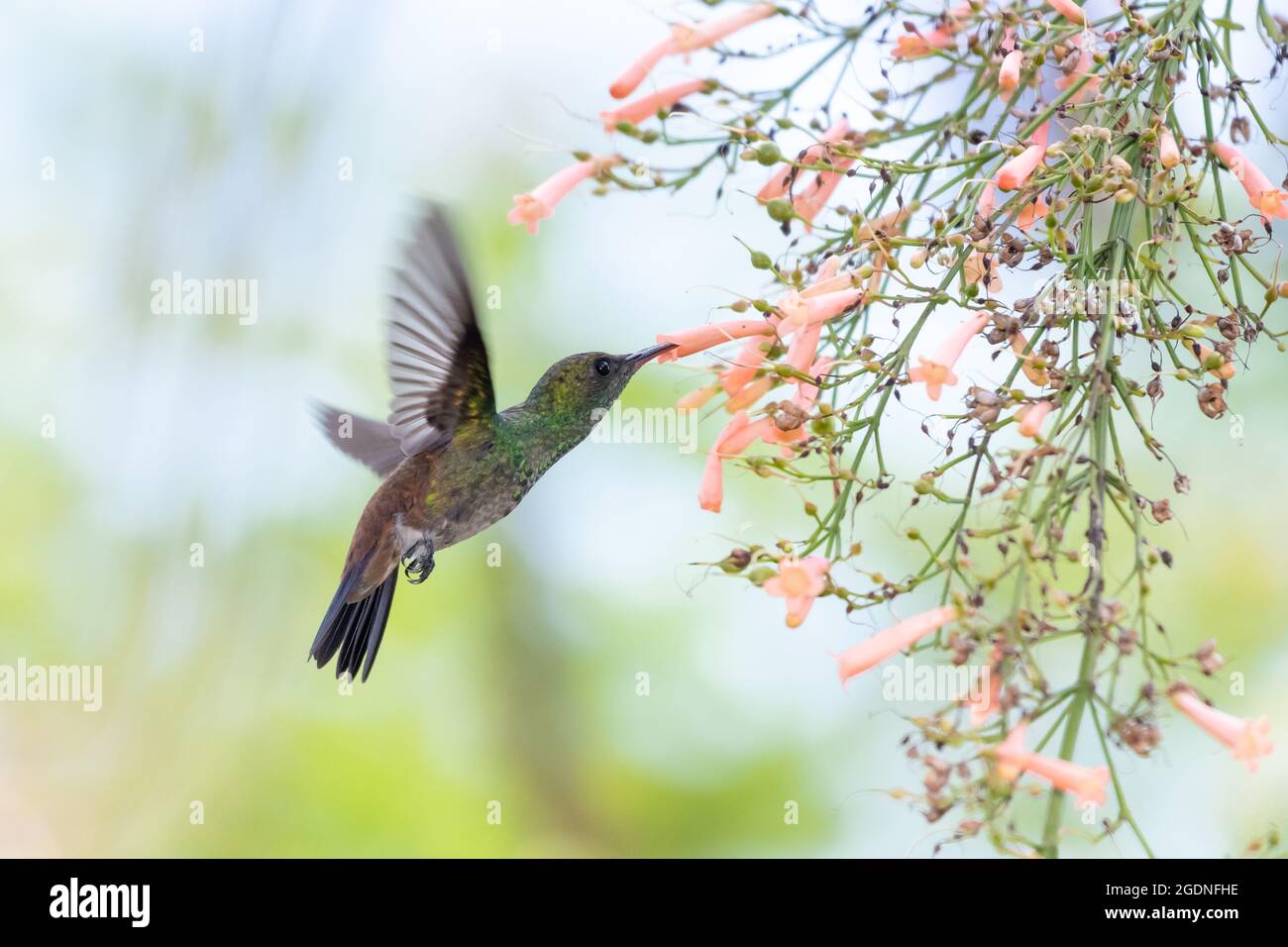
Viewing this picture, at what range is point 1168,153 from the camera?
5.85ft

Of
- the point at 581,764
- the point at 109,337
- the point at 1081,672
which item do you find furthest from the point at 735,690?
the point at 1081,672

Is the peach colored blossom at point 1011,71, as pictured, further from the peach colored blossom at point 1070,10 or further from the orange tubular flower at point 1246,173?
the orange tubular flower at point 1246,173

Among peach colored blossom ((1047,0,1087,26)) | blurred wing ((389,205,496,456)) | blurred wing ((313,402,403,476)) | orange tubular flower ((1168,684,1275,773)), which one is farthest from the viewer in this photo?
blurred wing ((313,402,403,476))

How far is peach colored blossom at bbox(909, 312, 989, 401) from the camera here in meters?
1.79

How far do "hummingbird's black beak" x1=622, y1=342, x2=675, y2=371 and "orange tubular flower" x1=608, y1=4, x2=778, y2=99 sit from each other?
45 centimetres

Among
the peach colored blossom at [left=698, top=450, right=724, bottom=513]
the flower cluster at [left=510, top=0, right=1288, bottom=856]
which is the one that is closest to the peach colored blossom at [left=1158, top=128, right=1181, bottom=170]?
the flower cluster at [left=510, top=0, right=1288, bottom=856]

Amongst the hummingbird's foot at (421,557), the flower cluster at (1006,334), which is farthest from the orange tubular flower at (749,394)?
the hummingbird's foot at (421,557)

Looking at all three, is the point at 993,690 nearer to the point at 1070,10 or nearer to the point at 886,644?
the point at 886,644

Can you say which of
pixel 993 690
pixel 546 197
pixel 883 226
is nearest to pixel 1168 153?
pixel 883 226

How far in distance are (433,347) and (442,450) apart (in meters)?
0.42

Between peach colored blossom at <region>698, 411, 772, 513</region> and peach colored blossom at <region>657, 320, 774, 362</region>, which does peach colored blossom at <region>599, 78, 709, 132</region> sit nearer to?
peach colored blossom at <region>657, 320, 774, 362</region>

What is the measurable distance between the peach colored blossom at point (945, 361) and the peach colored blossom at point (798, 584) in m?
0.30

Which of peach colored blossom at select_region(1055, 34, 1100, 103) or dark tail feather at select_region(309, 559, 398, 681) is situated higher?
peach colored blossom at select_region(1055, 34, 1100, 103)

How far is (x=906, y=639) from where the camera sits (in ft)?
5.41
